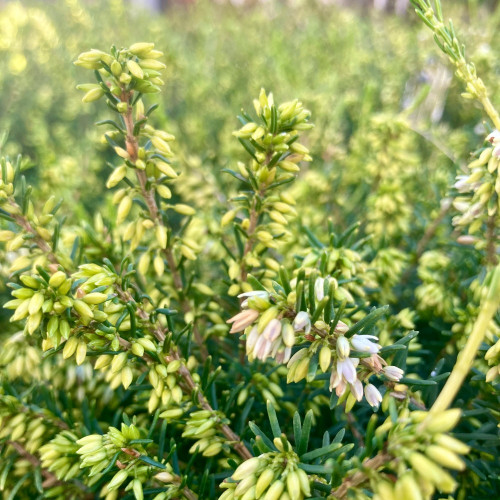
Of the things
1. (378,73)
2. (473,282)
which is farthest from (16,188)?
(378,73)

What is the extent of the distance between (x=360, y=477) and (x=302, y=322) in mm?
149

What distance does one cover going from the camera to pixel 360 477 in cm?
41

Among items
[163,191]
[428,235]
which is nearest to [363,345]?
[163,191]

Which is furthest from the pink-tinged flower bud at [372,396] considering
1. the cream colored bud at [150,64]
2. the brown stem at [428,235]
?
the brown stem at [428,235]

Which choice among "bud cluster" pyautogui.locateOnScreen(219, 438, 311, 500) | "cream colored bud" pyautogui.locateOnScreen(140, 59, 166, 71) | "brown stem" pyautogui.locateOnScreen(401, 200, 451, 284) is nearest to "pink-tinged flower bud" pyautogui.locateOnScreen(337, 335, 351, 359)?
"bud cluster" pyautogui.locateOnScreen(219, 438, 311, 500)

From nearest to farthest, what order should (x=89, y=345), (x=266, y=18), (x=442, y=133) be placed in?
(x=89, y=345)
(x=442, y=133)
(x=266, y=18)

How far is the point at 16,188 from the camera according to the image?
0.68m

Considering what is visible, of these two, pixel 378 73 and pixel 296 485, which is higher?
pixel 378 73

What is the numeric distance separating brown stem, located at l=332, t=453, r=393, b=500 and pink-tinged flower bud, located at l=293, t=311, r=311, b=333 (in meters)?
0.13

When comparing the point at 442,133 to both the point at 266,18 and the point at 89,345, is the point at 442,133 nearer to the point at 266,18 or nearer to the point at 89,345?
the point at 89,345

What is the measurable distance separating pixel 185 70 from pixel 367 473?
2.24 metres

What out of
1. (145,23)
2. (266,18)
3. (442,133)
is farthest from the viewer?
(266,18)

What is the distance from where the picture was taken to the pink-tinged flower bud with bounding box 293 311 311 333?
1.49ft

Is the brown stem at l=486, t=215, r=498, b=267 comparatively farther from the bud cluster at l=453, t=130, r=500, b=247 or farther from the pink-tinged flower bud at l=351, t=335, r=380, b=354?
the pink-tinged flower bud at l=351, t=335, r=380, b=354
